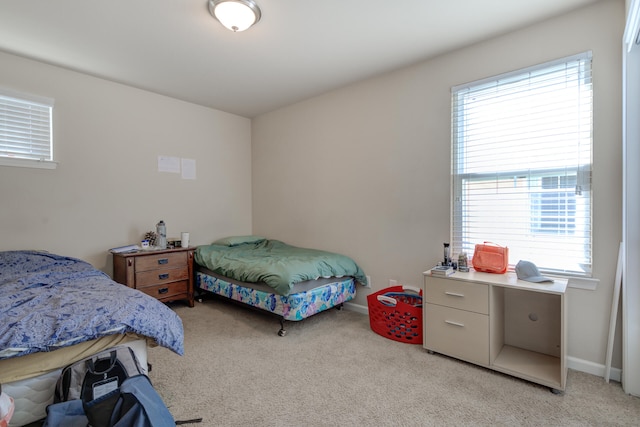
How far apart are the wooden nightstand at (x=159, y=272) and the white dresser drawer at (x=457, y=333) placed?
102 inches

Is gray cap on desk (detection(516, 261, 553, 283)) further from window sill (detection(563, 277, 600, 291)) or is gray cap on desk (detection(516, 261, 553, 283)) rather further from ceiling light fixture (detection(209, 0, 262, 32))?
ceiling light fixture (detection(209, 0, 262, 32))

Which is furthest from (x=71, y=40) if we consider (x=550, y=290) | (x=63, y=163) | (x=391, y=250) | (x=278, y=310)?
(x=550, y=290)

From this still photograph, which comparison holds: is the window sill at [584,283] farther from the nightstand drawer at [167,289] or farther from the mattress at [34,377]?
the nightstand drawer at [167,289]

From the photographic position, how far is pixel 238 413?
1656 millimetres

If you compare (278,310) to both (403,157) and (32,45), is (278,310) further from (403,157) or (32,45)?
(32,45)

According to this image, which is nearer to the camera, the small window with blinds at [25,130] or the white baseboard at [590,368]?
the white baseboard at [590,368]

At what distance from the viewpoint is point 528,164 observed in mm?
2285

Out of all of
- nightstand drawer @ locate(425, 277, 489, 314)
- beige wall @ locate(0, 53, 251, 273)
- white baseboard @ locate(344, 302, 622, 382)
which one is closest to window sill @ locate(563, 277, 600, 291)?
white baseboard @ locate(344, 302, 622, 382)

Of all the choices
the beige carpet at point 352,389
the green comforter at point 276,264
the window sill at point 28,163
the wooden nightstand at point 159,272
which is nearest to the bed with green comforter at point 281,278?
the green comforter at point 276,264

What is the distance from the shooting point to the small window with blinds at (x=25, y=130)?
267 centimetres

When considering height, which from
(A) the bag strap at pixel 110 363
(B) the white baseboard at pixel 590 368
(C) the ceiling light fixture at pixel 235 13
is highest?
(C) the ceiling light fixture at pixel 235 13

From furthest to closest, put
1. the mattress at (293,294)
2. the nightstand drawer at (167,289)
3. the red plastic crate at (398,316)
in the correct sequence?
the nightstand drawer at (167,289)
the mattress at (293,294)
the red plastic crate at (398,316)

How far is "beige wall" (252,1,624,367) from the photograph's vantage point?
1994 mm

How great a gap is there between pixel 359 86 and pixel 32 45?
293cm
